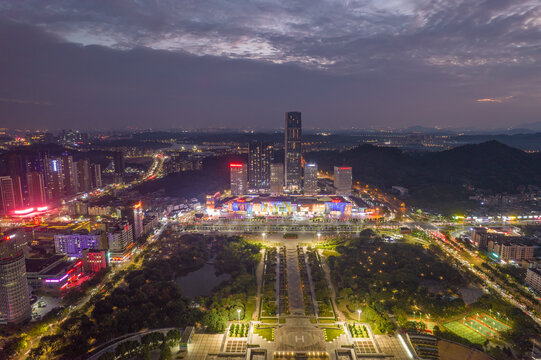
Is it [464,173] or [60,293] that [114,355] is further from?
[464,173]

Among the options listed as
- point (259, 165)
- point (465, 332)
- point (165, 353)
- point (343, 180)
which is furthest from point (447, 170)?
point (165, 353)

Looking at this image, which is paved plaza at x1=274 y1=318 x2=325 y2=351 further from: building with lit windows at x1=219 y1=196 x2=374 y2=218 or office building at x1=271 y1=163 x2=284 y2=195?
office building at x1=271 y1=163 x2=284 y2=195

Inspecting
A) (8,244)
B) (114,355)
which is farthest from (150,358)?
(8,244)

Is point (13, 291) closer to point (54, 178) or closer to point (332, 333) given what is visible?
point (332, 333)

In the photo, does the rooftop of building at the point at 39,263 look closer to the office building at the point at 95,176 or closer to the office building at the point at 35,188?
the office building at the point at 35,188

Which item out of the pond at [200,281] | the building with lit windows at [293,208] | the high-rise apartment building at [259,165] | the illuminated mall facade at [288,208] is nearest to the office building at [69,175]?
the illuminated mall facade at [288,208]

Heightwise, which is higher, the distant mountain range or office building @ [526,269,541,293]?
the distant mountain range

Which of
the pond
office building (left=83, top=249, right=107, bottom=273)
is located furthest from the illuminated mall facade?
office building (left=83, top=249, right=107, bottom=273)
